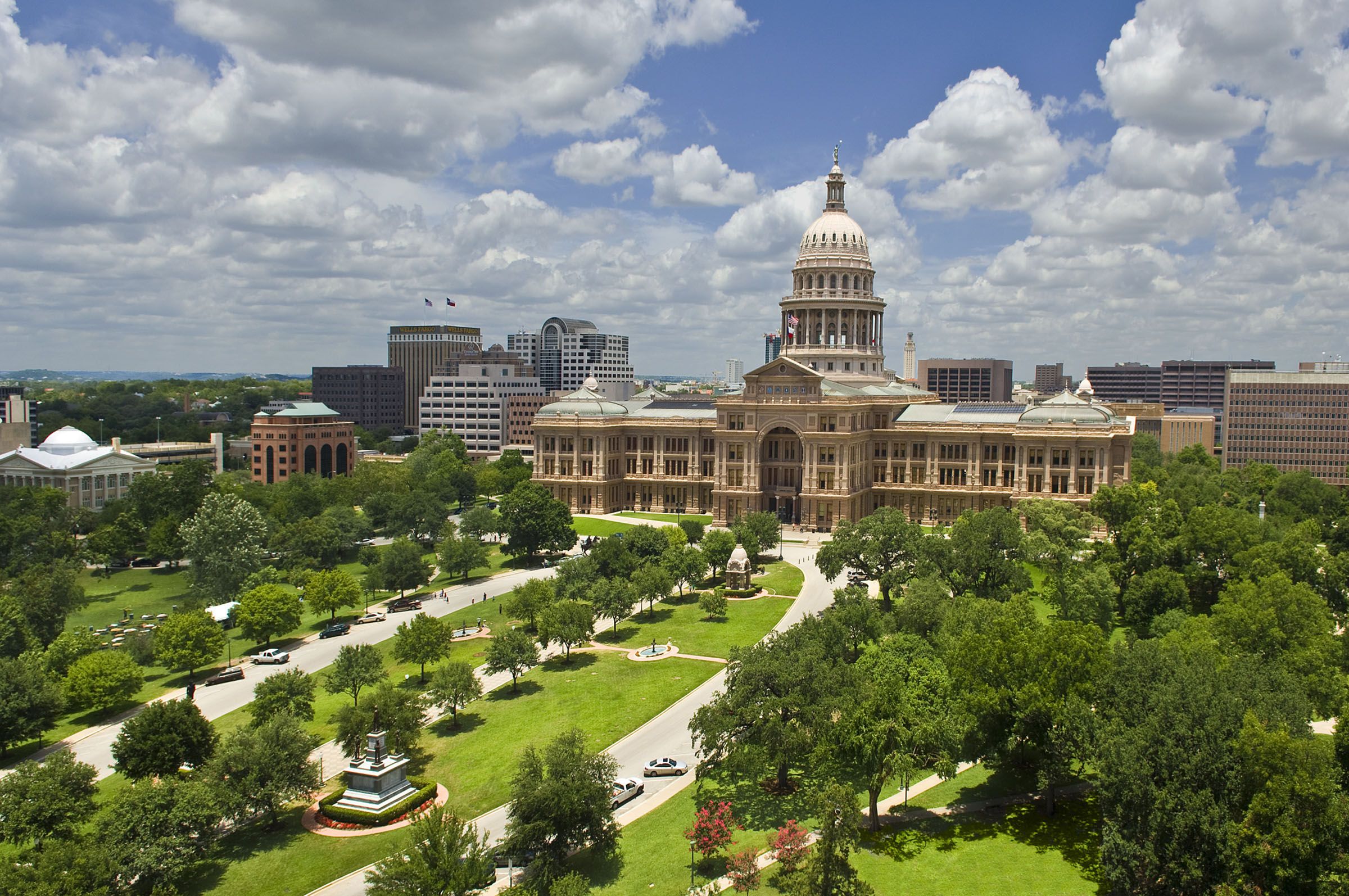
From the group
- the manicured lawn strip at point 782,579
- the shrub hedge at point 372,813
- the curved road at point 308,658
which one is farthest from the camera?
the manicured lawn strip at point 782,579

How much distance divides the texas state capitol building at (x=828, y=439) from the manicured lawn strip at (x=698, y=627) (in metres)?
32.0

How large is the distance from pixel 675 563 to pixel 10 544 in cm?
7444

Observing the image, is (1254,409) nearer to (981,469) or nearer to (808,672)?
(981,469)

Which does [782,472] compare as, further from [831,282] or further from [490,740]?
[490,740]

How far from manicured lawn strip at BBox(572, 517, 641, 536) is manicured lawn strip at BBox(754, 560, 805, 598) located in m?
23.6

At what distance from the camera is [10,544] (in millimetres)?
103688

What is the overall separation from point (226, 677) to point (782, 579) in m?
50.5

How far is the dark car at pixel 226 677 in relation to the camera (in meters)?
70.3

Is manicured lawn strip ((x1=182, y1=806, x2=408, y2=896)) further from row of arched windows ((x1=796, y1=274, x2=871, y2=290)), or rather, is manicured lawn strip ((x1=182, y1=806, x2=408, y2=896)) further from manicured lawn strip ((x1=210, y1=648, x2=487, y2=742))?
row of arched windows ((x1=796, y1=274, x2=871, y2=290))

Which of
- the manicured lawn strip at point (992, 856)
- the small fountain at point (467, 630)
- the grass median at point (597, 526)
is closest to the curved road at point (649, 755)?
the manicured lawn strip at point (992, 856)

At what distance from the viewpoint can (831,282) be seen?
14538 cm

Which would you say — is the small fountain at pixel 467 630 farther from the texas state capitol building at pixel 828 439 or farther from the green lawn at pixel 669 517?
the green lawn at pixel 669 517

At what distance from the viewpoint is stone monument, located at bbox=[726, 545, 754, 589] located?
90688mm

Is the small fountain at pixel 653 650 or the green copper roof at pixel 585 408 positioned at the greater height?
the green copper roof at pixel 585 408
